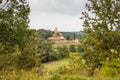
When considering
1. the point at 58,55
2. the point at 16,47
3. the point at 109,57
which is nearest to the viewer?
the point at 16,47

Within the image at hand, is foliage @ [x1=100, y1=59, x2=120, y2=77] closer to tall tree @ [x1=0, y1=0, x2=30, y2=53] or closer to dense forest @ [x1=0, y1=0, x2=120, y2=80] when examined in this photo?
dense forest @ [x1=0, y1=0, x2=120, y2=80]

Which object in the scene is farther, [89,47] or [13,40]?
[89,47]

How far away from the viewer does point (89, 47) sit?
2394 centimetres

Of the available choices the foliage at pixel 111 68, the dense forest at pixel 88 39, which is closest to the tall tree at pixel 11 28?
the dense forest at pixel 88 39

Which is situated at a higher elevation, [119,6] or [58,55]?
Result: [119,6]

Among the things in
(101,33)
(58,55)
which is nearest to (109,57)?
(101,33)

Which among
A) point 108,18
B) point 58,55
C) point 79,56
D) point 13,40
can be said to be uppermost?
point 108,18

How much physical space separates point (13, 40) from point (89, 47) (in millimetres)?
7256

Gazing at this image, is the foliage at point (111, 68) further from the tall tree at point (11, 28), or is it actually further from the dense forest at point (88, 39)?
the tall tree at point (11, 28)

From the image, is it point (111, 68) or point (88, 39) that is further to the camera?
point (88, 39)

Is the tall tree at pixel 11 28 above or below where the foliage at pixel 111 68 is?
above

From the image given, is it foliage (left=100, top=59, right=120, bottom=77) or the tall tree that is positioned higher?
the tall tree

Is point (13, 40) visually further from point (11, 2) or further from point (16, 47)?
point (11, 2)

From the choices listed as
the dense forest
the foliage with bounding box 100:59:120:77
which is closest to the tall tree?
the dense forest
